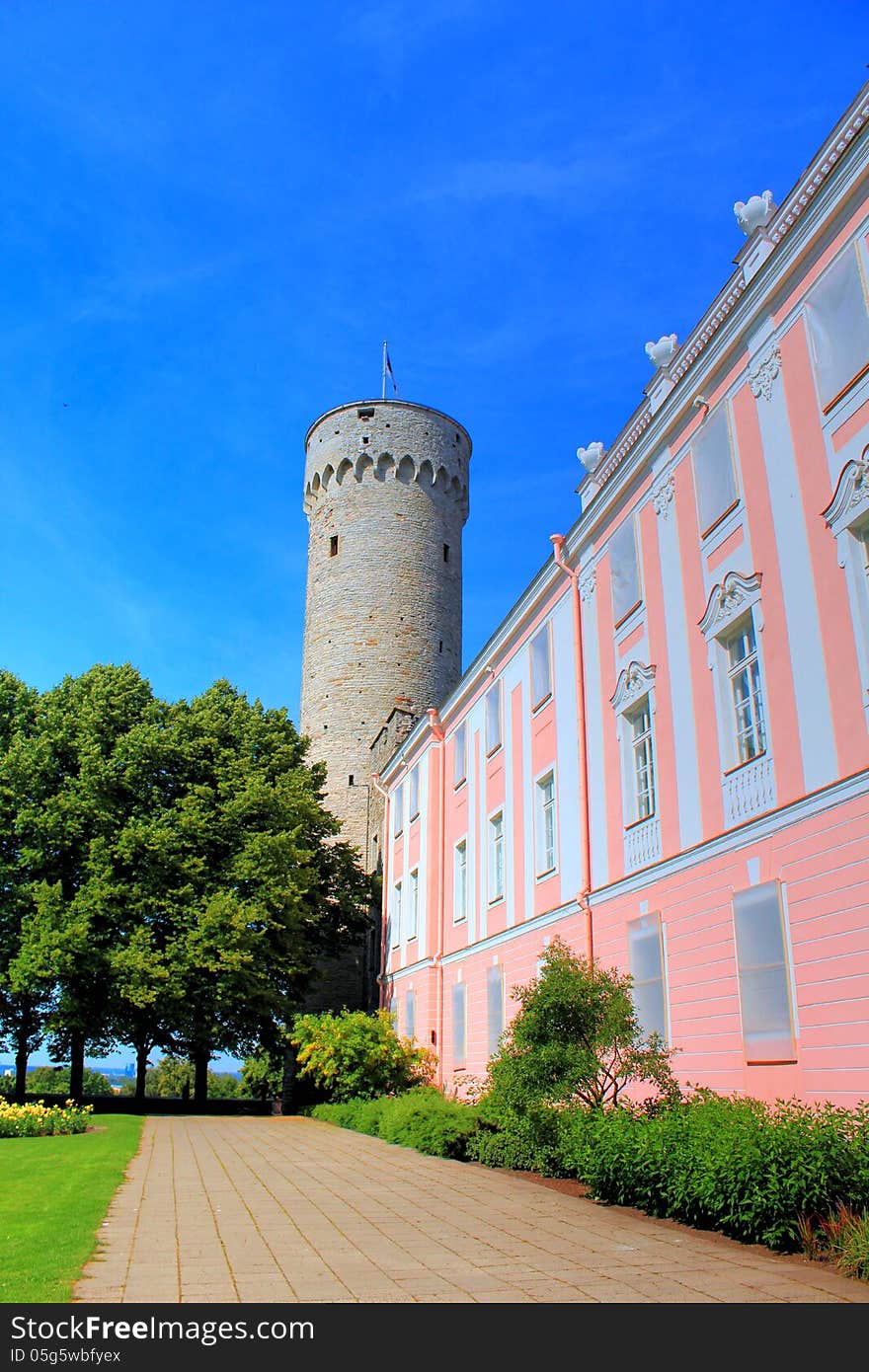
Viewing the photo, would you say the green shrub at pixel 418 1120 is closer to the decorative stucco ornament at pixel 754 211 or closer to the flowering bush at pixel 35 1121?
the flowering bush at pixel 35 1121

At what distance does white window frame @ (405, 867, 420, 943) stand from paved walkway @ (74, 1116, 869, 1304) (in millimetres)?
15564

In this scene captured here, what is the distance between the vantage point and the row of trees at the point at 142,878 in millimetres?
25812

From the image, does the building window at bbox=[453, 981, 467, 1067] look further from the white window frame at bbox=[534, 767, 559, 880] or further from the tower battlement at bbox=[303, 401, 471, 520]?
the tower battlement at bbox=[303, 401, 471, 520]

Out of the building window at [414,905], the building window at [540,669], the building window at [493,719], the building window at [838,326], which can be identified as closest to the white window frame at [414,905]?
the building window at [414,905]

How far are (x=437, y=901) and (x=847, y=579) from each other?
18116 millimetres

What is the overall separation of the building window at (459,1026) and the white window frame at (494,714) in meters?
5.61

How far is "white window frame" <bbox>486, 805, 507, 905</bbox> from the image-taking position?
70.7ft

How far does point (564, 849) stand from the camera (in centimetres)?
1750

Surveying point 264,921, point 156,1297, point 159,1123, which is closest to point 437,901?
point 264,921

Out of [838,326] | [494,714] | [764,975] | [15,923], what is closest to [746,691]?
[764,975]

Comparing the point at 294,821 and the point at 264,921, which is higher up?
the point at 294,821

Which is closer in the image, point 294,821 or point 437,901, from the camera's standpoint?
point 437,901
